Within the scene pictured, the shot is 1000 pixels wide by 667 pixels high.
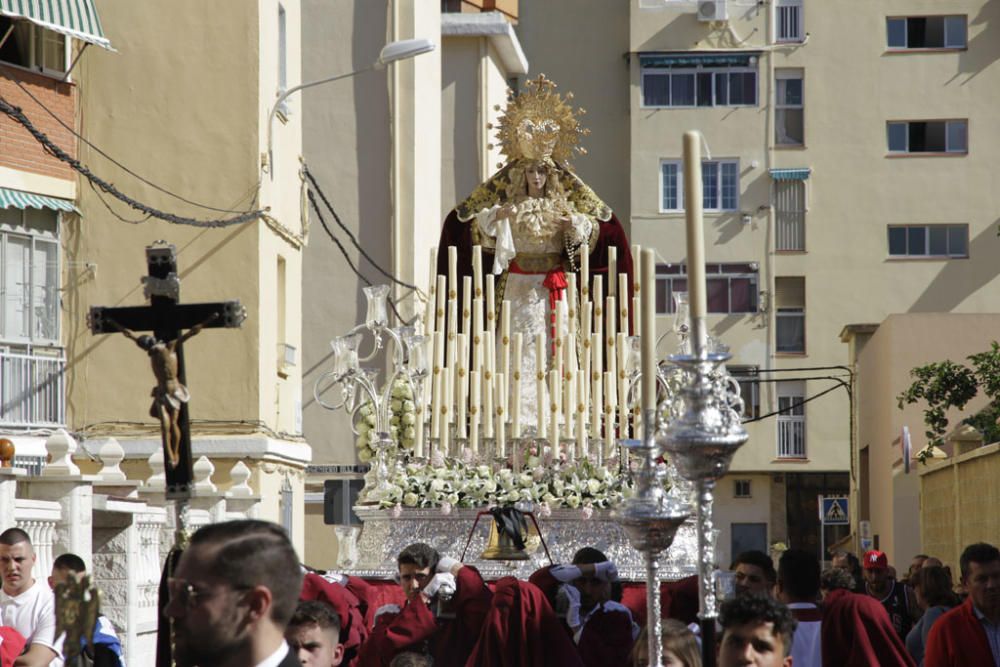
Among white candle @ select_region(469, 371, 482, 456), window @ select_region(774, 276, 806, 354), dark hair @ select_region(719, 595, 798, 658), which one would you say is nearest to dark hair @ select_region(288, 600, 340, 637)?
dark hair @ select_region(719, 595, 798, 658)

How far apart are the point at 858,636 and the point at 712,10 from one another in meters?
27.1

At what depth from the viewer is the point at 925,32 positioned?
34562 millimetres

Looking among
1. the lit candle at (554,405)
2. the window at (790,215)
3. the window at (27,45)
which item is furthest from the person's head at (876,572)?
the window at (790,215)

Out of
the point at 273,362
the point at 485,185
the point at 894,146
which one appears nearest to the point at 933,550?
the point at 273,362

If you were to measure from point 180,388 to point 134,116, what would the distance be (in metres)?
13.4

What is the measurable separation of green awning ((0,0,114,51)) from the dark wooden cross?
10.8m

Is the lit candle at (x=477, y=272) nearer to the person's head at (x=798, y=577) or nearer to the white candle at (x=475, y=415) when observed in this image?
the white candle at (x=475, y=415)

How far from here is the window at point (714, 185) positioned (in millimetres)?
34594

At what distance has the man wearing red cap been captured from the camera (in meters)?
11.7

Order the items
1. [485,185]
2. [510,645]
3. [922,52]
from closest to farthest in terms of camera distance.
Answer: [510,645] → [485,185] → [922,52]

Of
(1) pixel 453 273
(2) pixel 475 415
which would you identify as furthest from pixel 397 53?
(2) pixel 475 415

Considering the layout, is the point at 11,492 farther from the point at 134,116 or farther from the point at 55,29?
the point at 134,116

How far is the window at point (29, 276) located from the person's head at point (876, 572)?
9.97 m

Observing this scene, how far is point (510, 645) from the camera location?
29.1 feet
